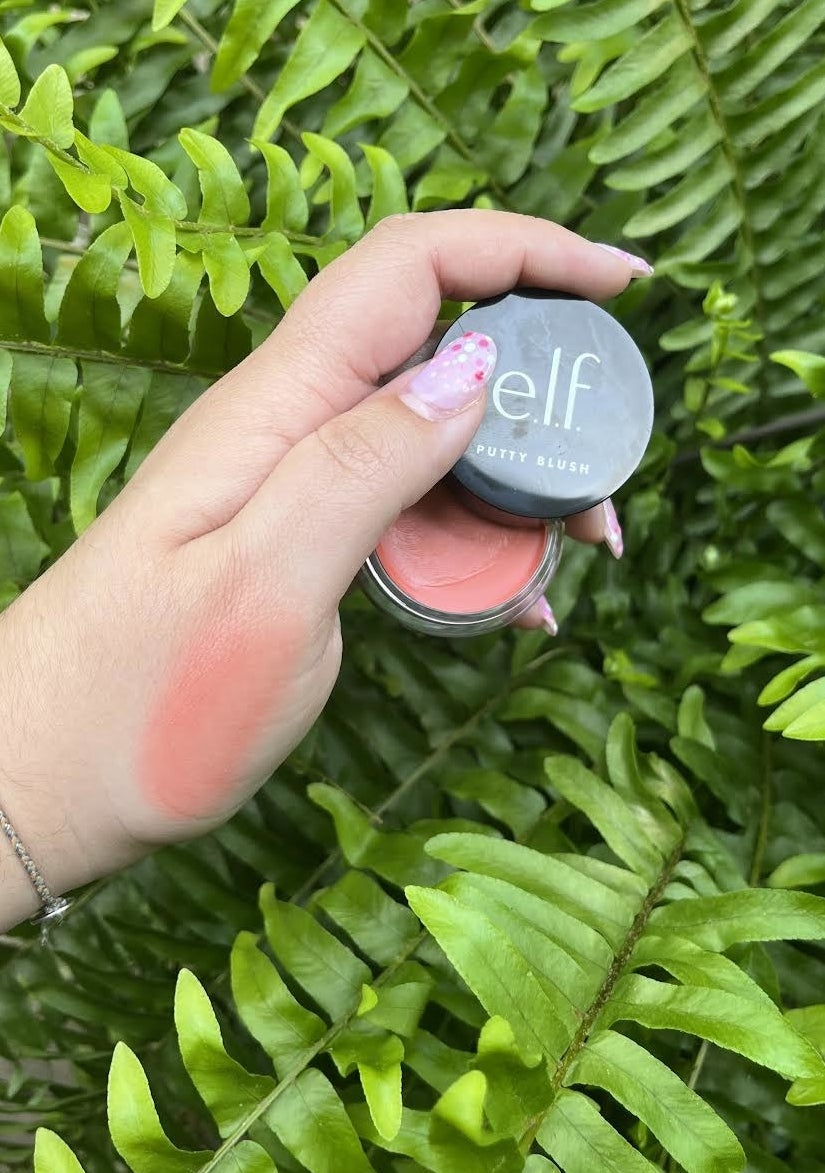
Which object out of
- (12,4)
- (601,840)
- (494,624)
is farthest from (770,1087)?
(12,4)

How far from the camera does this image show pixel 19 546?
0.90 m

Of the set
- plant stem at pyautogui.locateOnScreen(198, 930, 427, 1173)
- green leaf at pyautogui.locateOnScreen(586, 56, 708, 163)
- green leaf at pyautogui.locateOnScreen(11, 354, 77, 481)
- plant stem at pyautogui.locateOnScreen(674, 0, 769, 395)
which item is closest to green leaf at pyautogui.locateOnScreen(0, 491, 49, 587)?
green leaf at pyautogui.locateOnScreen(11, 354, 77, 481)

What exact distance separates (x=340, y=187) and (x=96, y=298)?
0.72 ft

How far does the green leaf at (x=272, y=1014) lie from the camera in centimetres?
68

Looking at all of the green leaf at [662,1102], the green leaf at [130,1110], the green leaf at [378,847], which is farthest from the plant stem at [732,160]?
the green leaf at [130,1110]

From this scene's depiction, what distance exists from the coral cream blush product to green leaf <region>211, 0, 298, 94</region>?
319 millimetres

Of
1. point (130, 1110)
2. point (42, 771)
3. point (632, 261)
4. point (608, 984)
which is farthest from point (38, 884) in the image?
point (632, 261)

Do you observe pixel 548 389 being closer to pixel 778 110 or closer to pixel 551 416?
pixel 551 416

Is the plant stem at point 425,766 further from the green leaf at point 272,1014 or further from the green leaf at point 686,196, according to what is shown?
the green leaf at point 686,196

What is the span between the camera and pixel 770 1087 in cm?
75

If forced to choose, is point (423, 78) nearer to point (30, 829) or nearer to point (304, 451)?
point (304, 451)

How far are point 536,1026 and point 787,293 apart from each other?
2.56ft

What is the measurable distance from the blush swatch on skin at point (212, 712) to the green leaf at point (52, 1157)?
0.20 metres

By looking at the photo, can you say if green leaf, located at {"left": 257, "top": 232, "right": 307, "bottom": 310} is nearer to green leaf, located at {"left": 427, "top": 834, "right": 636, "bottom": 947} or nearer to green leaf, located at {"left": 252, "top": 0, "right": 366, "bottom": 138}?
green leaf, located at {"left": 252, "top": 0, "right": 366, "bottom": 138}
